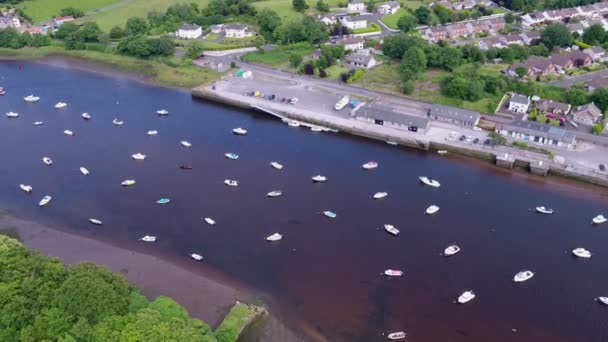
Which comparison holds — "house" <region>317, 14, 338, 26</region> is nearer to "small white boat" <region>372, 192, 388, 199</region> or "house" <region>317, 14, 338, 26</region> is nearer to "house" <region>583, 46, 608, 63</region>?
"house" <region>583, 46, 608, 63</region>

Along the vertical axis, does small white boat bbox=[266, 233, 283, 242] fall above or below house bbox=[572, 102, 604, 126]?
below

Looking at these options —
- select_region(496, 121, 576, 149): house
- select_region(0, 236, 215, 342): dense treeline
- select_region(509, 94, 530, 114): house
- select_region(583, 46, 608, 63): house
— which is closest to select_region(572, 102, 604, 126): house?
select_region(509, 94, 530, 114): house

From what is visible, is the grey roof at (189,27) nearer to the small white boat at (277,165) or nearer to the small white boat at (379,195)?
the small white boat at (277,165)

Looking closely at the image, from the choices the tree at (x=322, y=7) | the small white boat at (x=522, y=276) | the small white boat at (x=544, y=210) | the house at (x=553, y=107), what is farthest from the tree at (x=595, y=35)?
the small white boat at (x=522, y=276)

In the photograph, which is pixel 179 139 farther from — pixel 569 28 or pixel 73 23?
pixel 569 28

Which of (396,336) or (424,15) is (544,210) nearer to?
(396,336)

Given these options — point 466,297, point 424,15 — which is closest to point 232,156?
point 466,297
